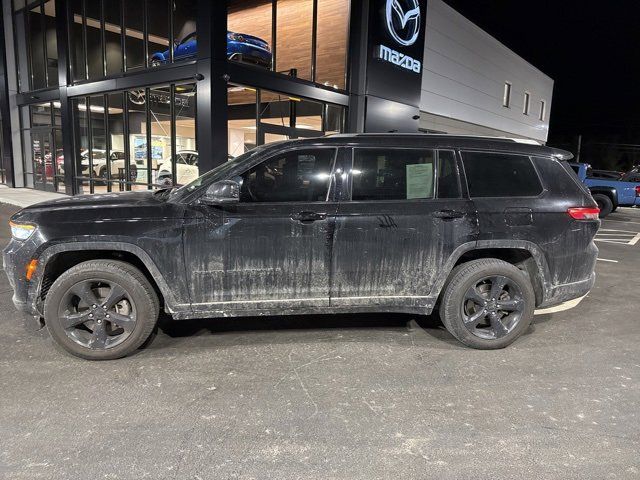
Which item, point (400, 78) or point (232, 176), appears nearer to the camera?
point (232, 176)

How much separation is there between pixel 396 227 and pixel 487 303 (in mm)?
1105

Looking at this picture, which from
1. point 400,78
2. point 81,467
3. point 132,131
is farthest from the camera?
point 400,78

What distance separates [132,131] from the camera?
46.2ft

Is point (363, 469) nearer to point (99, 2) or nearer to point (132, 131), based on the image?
point (132, 131)

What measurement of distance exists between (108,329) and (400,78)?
1494cm

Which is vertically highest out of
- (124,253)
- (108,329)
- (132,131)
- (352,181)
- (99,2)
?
(99,2)

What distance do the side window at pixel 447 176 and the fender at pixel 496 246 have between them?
1.57 feet

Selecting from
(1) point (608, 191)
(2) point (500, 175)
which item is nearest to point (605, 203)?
(1) point (608, 191)

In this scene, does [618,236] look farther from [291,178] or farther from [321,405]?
[321,405]

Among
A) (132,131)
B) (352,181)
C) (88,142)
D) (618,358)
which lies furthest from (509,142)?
(88,142)

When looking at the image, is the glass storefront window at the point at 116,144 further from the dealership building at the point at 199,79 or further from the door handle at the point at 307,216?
the door handle at the point at 307,216

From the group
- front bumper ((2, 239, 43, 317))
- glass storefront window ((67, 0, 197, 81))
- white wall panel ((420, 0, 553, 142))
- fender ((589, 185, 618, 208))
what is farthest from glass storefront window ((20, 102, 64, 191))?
fender ((589, 185, 618, 208))

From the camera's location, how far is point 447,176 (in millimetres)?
4145

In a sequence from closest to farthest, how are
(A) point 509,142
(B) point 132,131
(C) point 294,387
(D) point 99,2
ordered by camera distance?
(C) point 294,387 → (A) point 509,142 → (B) point 132,131 → (D) point 99,2
